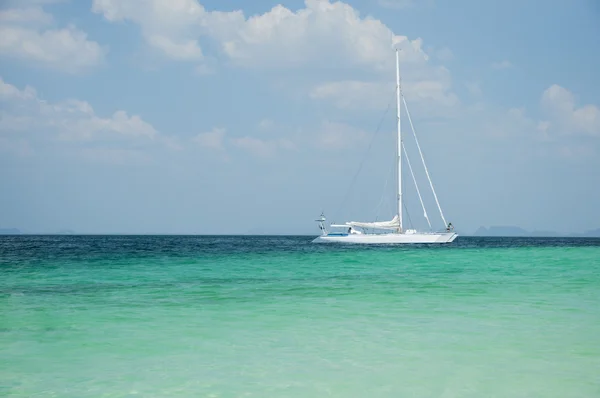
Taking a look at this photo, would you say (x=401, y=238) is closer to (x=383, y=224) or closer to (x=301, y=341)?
(x=383, y=224)

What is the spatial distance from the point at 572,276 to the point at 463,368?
21180 mm

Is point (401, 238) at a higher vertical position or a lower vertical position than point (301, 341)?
higher

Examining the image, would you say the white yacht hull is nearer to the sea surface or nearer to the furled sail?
the furled sail

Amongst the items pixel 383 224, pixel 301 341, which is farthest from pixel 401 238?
pixel 301 341

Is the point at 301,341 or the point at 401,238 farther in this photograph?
the point at 401,238

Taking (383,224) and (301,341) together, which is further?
(383,224)

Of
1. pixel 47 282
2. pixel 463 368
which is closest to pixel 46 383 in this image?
pixel 463 368

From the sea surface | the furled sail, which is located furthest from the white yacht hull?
the sea surface

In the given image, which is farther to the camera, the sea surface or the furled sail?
the furled sail

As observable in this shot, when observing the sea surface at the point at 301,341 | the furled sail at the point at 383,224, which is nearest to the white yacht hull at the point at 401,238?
the furled sail at the point at 383,224

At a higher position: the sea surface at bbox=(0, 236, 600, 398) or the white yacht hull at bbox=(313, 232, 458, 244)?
the white yacht hull at bbox=(313, 232, 458, 244)

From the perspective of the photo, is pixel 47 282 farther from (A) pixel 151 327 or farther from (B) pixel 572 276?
(B) pixel 572 276

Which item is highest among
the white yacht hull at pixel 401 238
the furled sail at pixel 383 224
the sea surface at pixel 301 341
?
the furled sail at pixel 383 224

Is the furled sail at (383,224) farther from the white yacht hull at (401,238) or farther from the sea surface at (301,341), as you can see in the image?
the sea surface at (301,341)
